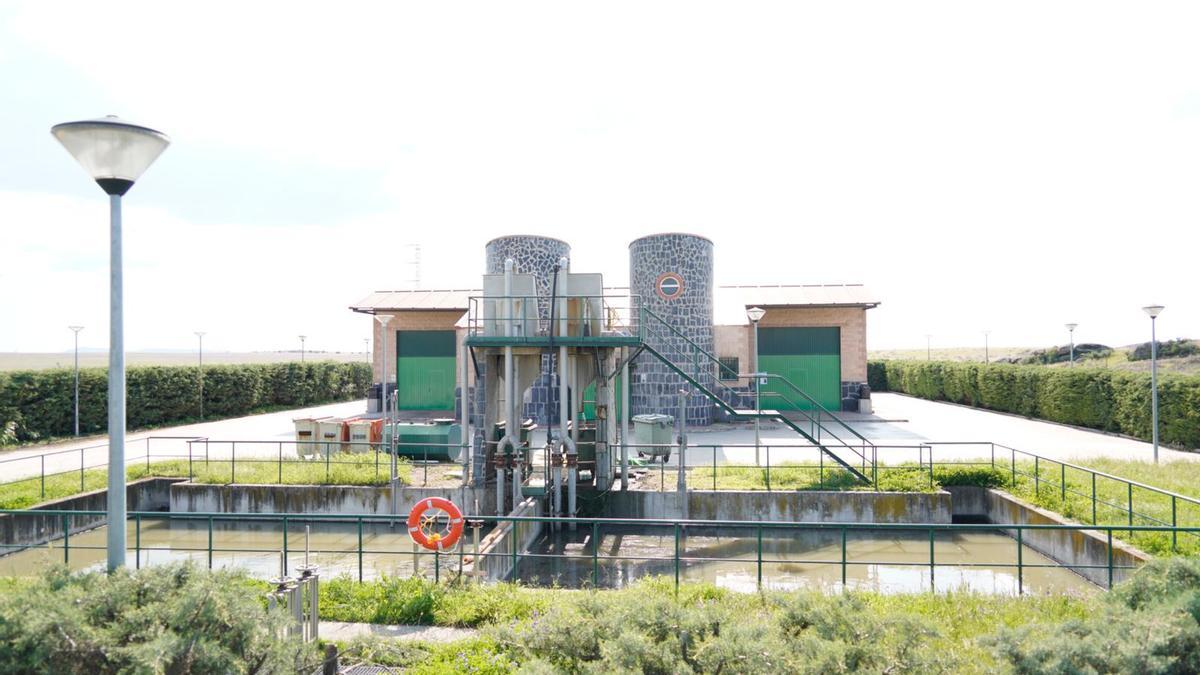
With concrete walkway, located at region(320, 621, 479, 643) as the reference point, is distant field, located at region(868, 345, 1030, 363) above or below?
above

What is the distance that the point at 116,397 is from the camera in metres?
5.26

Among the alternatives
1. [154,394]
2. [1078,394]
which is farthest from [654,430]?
[154,394]

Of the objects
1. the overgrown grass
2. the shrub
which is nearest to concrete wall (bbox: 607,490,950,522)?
the overgrown grass

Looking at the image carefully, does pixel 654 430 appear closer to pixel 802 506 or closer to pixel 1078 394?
pixel 802 506

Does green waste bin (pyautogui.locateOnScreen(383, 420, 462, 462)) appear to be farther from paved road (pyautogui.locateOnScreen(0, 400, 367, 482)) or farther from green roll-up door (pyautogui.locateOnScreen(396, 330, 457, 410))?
green roll-up door (pyautogui.locateOnScreen(396, 330, 457, 410))

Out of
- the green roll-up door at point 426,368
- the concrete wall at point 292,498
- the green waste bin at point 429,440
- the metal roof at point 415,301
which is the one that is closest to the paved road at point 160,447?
the concrete wall at point 292,498

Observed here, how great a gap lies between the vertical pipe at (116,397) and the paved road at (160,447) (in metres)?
11.5

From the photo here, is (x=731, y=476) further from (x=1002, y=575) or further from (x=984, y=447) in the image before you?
(x=984, y=447)

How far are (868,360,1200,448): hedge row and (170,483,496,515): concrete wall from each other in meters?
19.3

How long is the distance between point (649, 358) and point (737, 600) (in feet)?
60.8

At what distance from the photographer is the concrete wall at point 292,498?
1582 cm

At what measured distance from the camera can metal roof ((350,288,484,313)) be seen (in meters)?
30.9

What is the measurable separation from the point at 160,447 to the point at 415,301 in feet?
39.2

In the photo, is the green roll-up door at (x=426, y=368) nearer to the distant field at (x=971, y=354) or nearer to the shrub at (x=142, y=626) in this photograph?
the shrub at (x=142, y=626)
